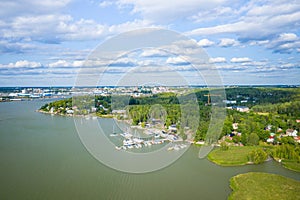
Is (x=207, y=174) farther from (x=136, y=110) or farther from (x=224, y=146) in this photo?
(x=136, y=110)

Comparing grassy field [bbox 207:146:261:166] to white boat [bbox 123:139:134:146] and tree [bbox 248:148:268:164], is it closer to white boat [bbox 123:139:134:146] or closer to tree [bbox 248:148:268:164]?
tree [bbox 248:148:268:164]

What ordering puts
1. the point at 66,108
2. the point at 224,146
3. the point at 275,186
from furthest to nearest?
the point at 66,108 → the point at 224,146 → the point at 275,186

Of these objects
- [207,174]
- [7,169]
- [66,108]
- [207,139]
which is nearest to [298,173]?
[207,174]

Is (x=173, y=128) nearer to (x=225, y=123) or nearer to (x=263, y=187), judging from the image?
(x=225, y=123)

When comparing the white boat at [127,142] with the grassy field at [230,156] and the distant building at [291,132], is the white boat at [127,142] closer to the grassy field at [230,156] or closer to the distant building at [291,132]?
the grassy field at [230,156]

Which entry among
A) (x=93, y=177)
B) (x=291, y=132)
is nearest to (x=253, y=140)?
(x=291, y=132)

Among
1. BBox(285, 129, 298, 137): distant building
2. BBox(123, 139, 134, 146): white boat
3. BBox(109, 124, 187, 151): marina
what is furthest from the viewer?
BBox(285, 129, 298, 137): distant building

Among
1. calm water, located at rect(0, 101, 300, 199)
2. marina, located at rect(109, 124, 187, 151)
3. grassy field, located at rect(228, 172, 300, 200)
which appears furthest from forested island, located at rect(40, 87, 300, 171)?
grassy field, located at rect(228, 172, 300, 200)
